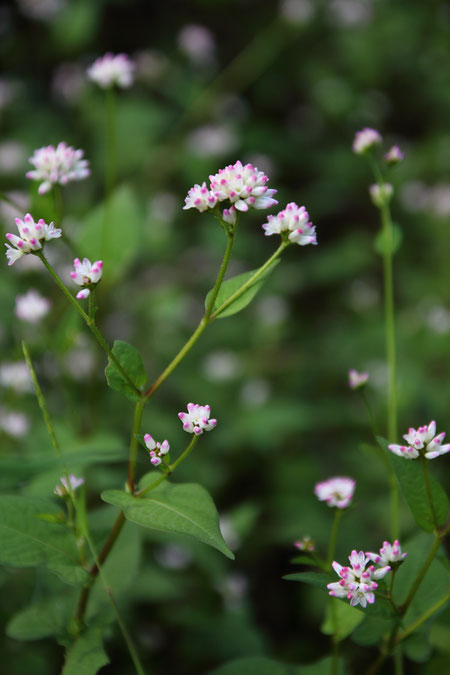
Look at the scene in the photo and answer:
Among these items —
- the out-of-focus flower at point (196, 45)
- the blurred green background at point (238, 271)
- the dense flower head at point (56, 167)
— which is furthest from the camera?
the out-of-focus flower at point (196, 45)

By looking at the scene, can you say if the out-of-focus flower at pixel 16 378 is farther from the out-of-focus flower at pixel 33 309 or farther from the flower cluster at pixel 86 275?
the flower cluster at pixel 86 275

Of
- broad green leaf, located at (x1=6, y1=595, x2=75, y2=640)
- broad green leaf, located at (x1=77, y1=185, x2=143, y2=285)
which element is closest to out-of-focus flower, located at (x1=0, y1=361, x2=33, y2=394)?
broad green leaf, located at (x1=77, y1=185, x2=143, y2=285)

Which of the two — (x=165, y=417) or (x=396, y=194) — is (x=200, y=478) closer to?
(x=165, y=417)

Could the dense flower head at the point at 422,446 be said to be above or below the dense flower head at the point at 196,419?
below

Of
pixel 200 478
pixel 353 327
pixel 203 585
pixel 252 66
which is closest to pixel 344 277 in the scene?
pixel 353 327

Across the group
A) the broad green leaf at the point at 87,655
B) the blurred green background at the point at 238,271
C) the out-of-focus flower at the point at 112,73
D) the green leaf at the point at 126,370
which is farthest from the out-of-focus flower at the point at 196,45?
the broad green leaf at the point at 87,655

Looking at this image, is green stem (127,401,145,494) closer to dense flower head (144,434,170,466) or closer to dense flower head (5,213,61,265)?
dense flower head (144,434,170,466)

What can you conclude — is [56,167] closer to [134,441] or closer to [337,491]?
[134,441]
